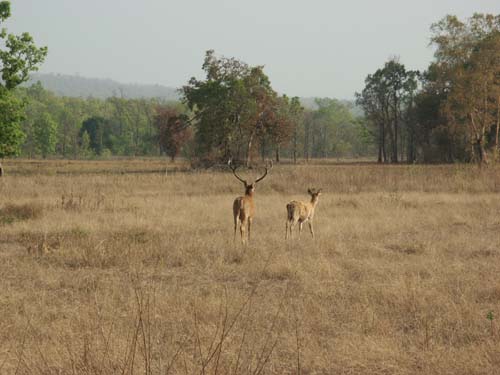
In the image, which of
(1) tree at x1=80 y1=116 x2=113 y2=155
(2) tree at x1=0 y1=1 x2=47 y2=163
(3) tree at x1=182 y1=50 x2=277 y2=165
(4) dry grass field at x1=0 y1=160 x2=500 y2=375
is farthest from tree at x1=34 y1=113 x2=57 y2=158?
(4) dry grass field at x1=0 y1=160 x2=500 y2=375

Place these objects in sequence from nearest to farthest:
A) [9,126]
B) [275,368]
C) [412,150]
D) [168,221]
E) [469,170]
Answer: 1. [275,368]
2. [168,221]
3. [469,170]
4. [9,126]
5. [412,150]

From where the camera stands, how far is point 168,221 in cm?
1421

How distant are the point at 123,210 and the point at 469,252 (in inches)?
419

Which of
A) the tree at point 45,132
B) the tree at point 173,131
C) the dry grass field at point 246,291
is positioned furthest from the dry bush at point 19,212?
the tree at point 45,132

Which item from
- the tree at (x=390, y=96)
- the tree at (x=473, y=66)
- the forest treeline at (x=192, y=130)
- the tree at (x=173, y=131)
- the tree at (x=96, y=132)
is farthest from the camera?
the tree at (x=96, y=132)

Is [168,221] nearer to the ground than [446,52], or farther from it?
nearer to the ground

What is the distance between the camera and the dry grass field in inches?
195

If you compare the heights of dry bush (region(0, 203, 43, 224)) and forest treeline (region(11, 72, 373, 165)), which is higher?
forest treeline (region(11, 72, 373, 165))

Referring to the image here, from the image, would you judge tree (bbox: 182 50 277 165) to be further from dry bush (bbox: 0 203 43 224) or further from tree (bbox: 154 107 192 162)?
dry bush (bbox: 0 203 43 224)

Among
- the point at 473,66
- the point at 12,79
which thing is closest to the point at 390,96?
the point at 473,66

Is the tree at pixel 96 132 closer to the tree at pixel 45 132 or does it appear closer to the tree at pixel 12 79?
the tree at pixel 45 132

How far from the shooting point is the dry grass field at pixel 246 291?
4965 millimetres

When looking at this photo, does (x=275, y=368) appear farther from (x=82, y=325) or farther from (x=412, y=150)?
(x=412, y=150)

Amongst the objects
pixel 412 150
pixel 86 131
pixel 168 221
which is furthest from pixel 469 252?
pixel 86 131
